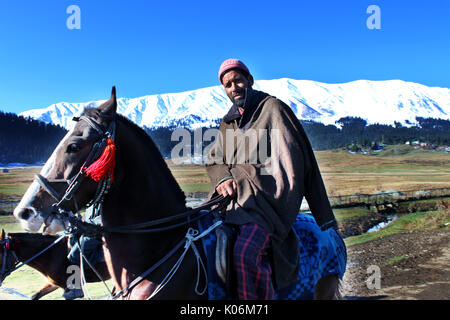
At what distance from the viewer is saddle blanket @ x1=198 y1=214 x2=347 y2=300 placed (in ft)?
9.90

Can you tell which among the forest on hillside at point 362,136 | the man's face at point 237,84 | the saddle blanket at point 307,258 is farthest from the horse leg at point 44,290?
the forest on hillside at point 362,136

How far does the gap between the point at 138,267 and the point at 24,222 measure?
95 cm

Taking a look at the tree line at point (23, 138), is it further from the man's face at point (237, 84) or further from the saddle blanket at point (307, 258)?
the saddle blanket at point (307, 258)

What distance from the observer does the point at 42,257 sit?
18.2 ft

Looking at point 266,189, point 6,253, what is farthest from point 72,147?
point 6,253

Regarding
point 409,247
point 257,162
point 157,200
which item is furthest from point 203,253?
point 409,247

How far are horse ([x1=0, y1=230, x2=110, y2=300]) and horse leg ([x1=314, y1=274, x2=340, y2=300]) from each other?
3.42 m

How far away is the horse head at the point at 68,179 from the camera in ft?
8.17

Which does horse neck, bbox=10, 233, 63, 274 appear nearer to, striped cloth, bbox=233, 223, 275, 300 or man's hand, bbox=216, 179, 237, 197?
man's hand, bbox=216, 179, 237, 197

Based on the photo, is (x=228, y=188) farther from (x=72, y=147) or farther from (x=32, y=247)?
(x=32, y=247)

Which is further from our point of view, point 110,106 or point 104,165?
point 110,106

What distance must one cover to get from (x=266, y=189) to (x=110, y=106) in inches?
62.1

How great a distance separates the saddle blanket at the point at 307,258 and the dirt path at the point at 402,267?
330 centimetres
